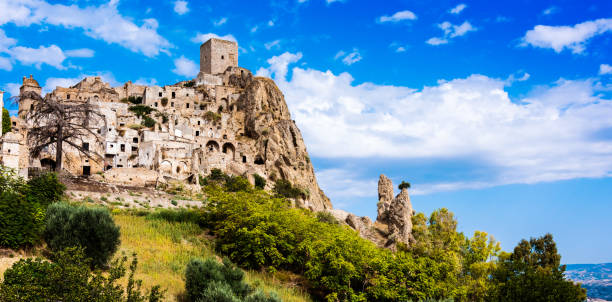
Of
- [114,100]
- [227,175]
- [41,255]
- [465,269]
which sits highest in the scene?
[114,100]

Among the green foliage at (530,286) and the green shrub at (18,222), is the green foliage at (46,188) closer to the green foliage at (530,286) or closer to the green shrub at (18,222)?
the green shrub at (18,222)

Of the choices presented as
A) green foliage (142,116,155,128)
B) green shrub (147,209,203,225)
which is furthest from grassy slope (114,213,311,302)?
green foliage (142,116,155,128)

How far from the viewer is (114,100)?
7950cm

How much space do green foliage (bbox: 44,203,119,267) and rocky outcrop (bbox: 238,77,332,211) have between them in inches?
1892

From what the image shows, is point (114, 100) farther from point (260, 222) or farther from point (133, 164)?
point (260, 222)

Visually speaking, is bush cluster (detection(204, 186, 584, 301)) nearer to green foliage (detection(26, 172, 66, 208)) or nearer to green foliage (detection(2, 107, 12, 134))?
green foliage (detection(26, 172, 66, 208))

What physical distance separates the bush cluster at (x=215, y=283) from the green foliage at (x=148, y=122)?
184 ft

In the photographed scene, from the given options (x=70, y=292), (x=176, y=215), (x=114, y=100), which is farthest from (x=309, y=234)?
(x=114, y=100)

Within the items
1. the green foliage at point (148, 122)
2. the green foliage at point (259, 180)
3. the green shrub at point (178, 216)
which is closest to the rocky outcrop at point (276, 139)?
the green foliage at point (259, 180)

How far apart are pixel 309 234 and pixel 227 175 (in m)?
36.0

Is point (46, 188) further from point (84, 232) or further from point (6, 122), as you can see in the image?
point (6, 122)

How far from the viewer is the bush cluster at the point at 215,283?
663 inches

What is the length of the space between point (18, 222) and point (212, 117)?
61.7 meters

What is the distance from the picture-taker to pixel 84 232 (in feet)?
60.3
